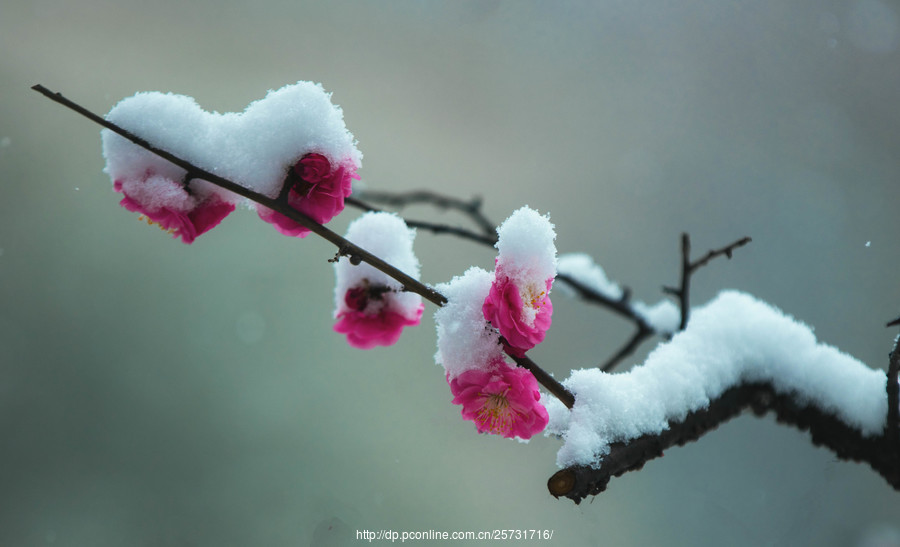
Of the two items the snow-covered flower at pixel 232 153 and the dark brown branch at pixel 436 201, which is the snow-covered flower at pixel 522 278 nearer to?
the snow-covered flower at pixel 232 153

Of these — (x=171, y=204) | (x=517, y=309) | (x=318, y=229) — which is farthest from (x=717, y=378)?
(x=171, y=204)

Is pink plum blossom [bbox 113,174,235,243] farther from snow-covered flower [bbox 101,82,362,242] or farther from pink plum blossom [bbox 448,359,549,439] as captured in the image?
pink plum blossom [bbox 448,359,549,439]

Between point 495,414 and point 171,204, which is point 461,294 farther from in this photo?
point 171,204

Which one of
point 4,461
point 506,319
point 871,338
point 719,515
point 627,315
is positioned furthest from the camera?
point 4,461

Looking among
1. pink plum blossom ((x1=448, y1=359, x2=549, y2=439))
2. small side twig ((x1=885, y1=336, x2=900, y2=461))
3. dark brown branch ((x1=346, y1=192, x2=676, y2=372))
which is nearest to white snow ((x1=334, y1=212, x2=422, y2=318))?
pink plum blossom ((x1=448, y1=359, x2=549, y2=439))

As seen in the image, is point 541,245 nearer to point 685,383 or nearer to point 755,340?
point 685,383

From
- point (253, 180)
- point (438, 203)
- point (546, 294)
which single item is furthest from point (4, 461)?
point (546, 294)
